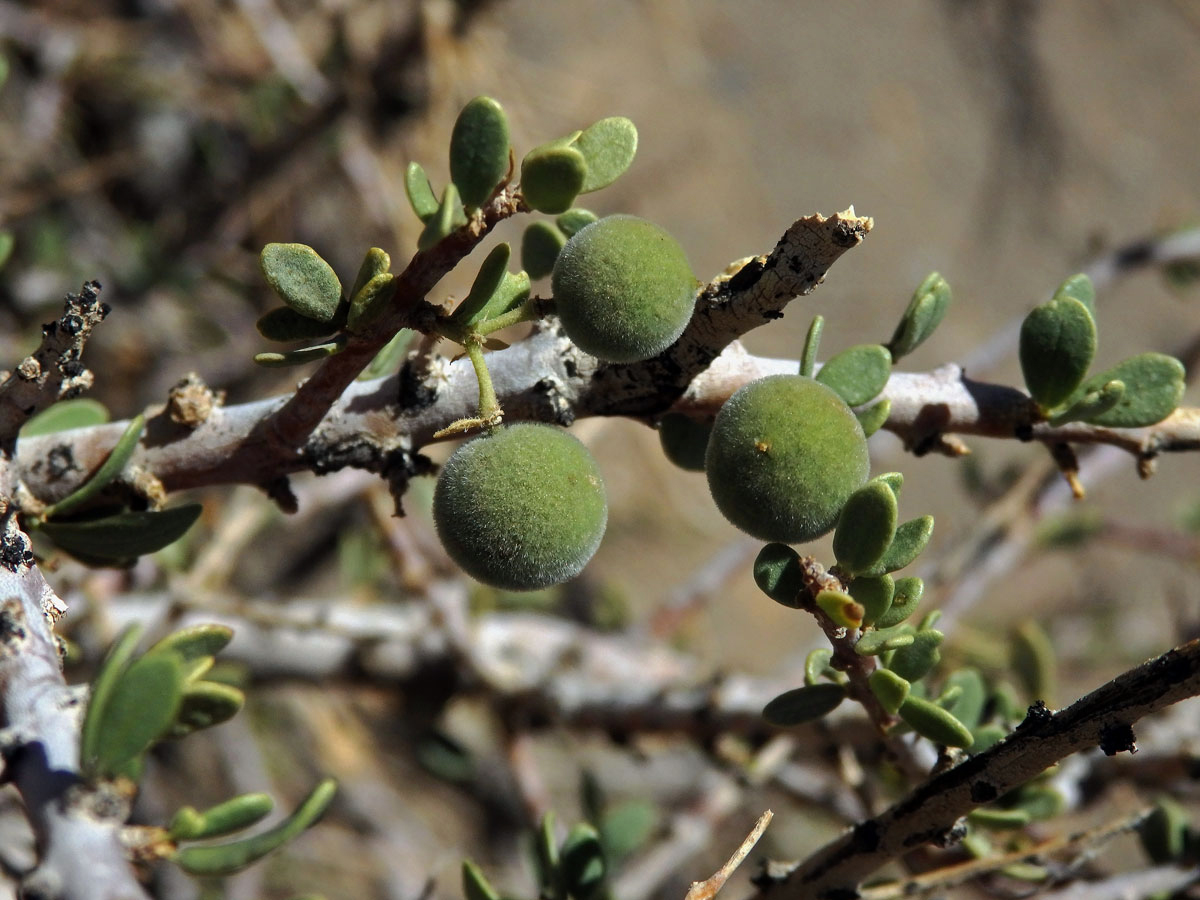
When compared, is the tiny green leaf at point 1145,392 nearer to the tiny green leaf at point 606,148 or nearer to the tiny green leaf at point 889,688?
the tiny green leaf at point 889,688

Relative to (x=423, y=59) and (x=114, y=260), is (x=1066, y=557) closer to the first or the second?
(x=423, y=59)

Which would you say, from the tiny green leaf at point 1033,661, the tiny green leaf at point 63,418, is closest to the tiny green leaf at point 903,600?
the tiny green leaf at point 1033,661

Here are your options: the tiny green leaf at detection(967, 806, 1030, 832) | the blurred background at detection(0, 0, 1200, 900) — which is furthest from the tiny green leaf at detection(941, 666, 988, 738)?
the blurred background at detection(0, 0, 1200, 900)

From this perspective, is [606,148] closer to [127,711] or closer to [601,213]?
[127,711]

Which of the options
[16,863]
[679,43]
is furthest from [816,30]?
[16,863]

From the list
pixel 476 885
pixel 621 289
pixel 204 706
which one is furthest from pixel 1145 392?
pixel 204 706

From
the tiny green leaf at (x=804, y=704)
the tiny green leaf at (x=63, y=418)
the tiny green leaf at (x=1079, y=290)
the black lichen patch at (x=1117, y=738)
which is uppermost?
the tiny green leaf at (x=63, y=418)
